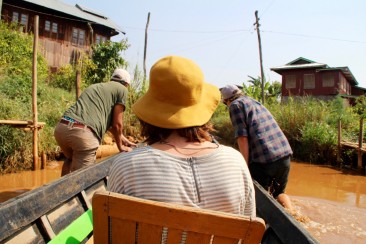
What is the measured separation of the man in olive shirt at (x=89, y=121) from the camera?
3918mm

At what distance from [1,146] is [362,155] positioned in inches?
391

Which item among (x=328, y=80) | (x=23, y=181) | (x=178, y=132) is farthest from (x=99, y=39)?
(x=178, y=132)

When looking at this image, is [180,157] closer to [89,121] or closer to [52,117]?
[89,121]

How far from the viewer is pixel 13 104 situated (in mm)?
8602

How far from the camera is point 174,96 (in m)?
1.44

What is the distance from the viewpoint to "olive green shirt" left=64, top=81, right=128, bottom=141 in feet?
13.0

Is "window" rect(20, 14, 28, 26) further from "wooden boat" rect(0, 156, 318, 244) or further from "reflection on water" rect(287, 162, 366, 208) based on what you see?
"wooden boat" rect(0, 156, 318, 244)

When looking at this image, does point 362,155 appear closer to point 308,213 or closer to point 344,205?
point 344,205

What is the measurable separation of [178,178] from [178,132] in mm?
237

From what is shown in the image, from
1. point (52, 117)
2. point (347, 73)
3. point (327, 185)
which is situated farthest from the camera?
point (347, 73)

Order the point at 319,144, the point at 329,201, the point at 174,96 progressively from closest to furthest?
the point at 174,96 → the point at 329,201 → the point at 319,144

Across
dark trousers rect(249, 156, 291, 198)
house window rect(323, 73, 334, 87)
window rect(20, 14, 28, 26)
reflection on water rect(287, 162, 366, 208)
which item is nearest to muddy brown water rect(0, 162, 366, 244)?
reflection on water rect(287, 162, 366, 208)

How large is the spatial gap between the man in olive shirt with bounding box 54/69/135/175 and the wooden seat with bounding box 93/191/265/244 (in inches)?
110

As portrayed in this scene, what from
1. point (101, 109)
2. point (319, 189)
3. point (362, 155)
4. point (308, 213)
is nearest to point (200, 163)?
point (101, 109)
